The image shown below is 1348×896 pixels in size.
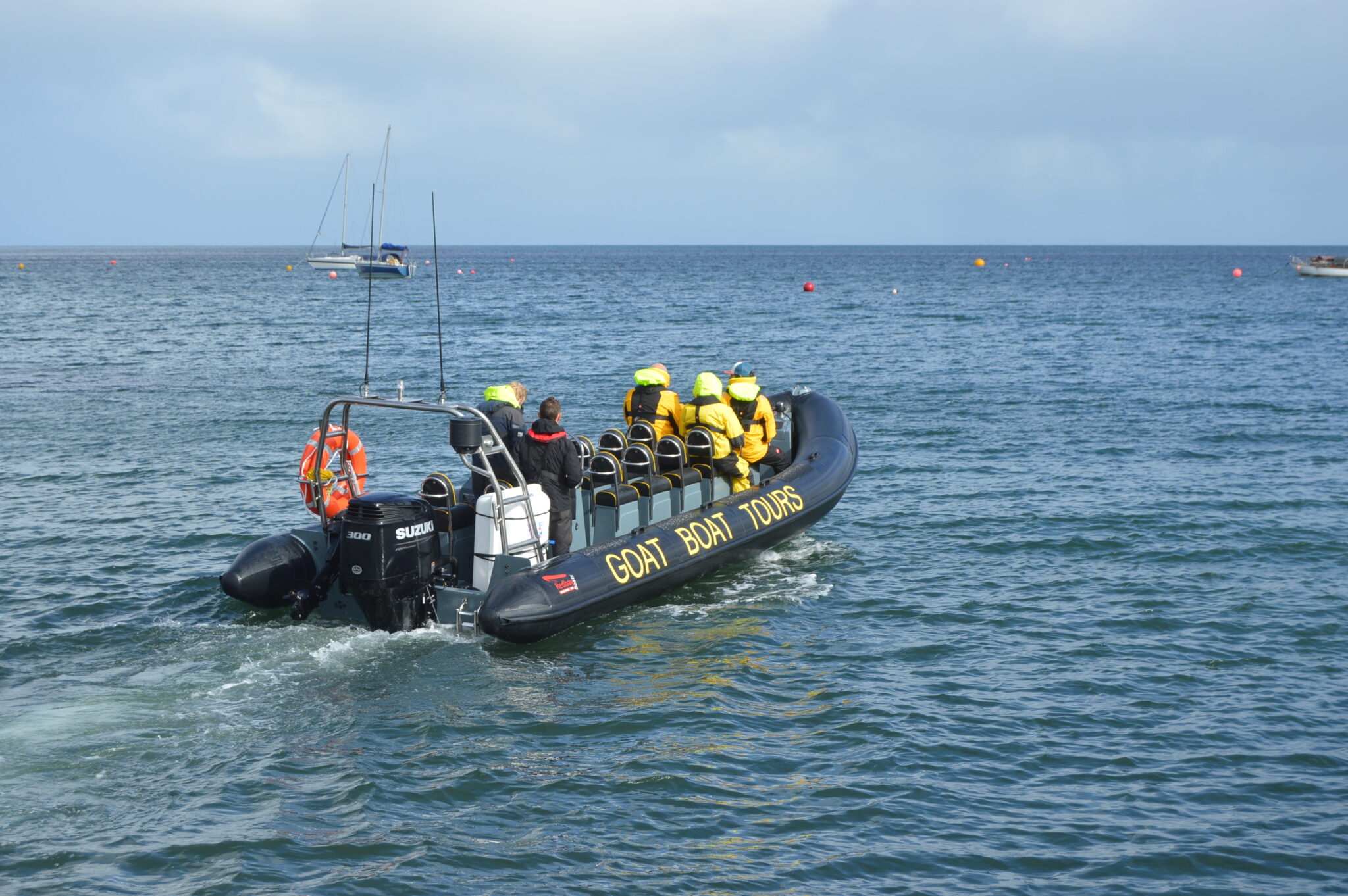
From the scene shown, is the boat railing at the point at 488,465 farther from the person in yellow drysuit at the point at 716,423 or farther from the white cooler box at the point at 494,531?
the person in yellow drysuit at the point at 716,423

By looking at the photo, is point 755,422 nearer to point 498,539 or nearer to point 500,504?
point 498,539

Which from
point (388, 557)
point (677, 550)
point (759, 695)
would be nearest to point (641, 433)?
point (677, 550)

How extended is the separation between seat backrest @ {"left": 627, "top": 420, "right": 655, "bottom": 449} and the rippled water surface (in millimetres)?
1679

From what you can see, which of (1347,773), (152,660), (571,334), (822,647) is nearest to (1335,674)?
(1347,773)

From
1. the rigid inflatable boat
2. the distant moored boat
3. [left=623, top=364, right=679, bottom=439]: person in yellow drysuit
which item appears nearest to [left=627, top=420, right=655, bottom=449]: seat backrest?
the rigid inflatable boat

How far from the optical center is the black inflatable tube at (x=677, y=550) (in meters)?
8.92

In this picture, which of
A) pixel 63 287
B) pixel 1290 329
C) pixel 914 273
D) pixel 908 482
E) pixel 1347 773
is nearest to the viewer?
pixel 1347 773

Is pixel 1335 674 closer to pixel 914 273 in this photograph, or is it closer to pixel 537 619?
pixel 537 619

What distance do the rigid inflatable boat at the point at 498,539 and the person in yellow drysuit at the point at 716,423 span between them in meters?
0.11

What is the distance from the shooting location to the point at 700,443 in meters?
11.6

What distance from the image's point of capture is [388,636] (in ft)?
29.6

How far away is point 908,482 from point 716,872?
10449 mm

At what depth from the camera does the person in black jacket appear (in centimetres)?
960

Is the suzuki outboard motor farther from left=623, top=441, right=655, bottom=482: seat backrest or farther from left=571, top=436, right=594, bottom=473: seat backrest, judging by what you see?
left=623, top=441, right=655, bottom=482: seat backrest
